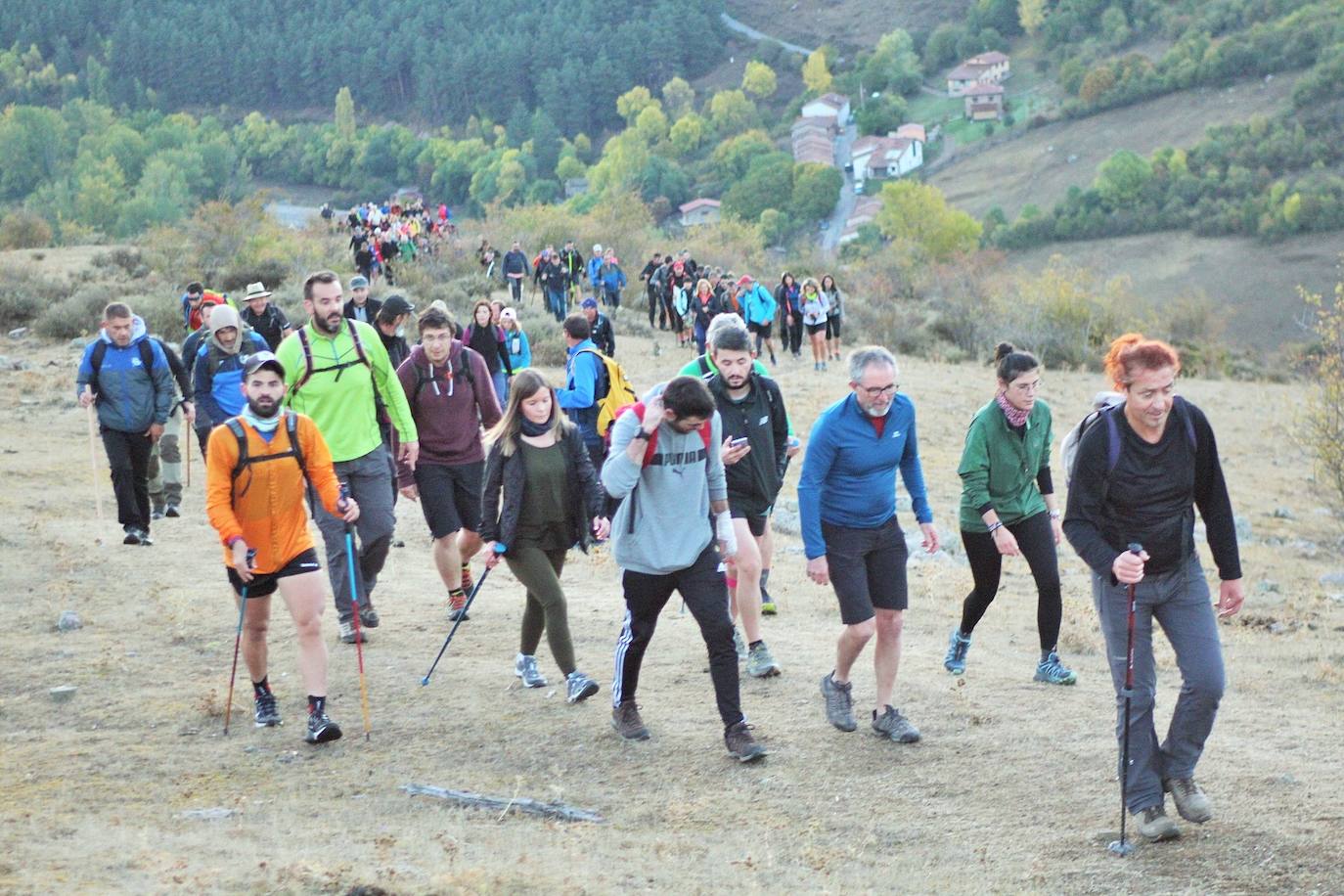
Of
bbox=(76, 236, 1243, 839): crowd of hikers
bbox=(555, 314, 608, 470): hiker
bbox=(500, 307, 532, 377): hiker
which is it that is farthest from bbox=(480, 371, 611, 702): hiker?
bbox=(500, 307, 532, 377): hiker

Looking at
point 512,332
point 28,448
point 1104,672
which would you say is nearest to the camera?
point 1104,672

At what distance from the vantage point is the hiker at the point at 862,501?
667cm

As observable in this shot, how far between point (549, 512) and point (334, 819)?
194 cm

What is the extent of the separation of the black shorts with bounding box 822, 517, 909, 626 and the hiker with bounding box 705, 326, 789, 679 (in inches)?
23.1

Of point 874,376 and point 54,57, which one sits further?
point 54,57

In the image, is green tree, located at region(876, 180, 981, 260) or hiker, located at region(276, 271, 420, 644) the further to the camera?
green tree, located at region(876, 180, 981, 260)

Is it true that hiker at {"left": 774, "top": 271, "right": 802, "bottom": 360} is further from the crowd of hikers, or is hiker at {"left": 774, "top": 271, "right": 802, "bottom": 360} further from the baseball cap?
the baseball cap

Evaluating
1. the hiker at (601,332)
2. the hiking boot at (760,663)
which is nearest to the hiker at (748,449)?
the hiking boot at (760,663)

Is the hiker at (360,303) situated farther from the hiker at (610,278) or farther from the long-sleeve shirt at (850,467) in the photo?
the hiker at (610,278)

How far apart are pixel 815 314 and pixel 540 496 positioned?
59.6 feet

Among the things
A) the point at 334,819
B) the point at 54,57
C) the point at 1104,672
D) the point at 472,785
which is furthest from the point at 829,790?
the point at 54,57

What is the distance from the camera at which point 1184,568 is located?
18.5 ft

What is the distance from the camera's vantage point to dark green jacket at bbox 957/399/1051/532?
7.93 meters

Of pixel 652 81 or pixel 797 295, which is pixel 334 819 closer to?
pixel 797 295
